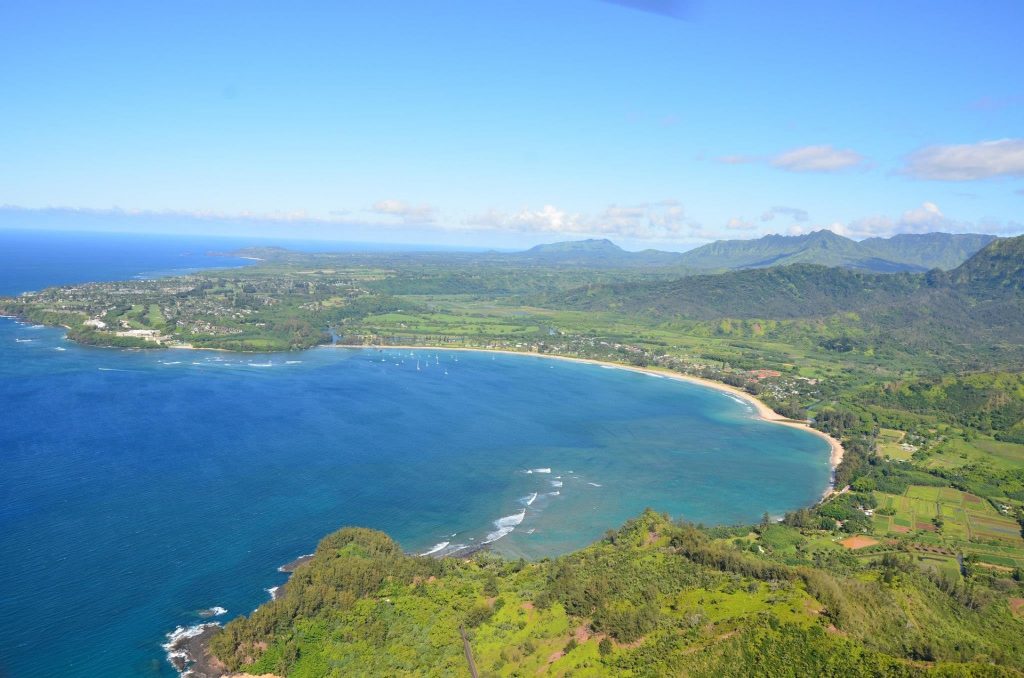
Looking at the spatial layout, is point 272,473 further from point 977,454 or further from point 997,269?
point 997,269

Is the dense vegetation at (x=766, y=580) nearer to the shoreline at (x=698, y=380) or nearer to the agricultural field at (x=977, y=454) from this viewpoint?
the agricultural field at (x=977, y=454)

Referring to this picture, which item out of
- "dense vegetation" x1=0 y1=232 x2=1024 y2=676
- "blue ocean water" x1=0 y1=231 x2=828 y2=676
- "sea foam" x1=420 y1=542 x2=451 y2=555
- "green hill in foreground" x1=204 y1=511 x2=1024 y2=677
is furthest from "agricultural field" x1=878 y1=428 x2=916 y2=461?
"sea foam" x1=420 y1=542 x2=451 y2=555

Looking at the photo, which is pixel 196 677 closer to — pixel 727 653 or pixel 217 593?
pixel 217 593

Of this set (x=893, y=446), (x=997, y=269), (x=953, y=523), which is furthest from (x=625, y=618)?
(x=997, y=269)

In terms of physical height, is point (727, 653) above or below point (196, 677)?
above

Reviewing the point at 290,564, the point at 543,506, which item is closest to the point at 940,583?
the point at 543,506

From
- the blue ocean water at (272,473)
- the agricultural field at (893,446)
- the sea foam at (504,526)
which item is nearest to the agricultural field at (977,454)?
the agricultural field at (893,446)
